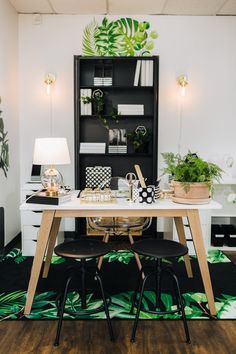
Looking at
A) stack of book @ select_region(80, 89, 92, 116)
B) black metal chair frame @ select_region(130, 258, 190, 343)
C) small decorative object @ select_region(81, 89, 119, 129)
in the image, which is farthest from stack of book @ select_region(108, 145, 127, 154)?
black metal chair frame @ select_region(130, 258, 190, 343)

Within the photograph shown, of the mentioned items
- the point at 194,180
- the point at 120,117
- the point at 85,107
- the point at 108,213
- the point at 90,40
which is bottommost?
the point at 108,213

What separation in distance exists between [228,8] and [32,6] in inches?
90.1

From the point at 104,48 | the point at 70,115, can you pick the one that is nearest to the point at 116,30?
the point at 104,48

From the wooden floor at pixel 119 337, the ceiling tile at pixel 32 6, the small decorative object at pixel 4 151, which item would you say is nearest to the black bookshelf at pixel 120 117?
the ceiling tile at pixel 32 6

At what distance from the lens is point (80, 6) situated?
3.93 m

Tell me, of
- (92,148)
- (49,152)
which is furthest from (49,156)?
(92,148)

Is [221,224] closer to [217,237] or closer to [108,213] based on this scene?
[217,237]

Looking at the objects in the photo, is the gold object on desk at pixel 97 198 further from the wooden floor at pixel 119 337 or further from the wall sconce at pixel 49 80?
the wall sconce at pixel 49 80

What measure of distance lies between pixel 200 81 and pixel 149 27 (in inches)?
36.0

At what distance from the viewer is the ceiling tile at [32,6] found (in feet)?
12.6

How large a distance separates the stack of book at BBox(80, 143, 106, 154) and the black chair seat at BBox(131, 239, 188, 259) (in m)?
1.98

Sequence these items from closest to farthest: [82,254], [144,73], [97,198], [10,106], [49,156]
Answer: [82,254] < [97,198] < [49,156] < [10,106] < [144,73]

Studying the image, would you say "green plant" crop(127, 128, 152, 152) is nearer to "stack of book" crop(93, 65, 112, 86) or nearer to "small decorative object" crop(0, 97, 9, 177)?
"stack of book" crop(93, 65, 112, 86)

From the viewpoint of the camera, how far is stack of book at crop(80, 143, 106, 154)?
4.07 metres
